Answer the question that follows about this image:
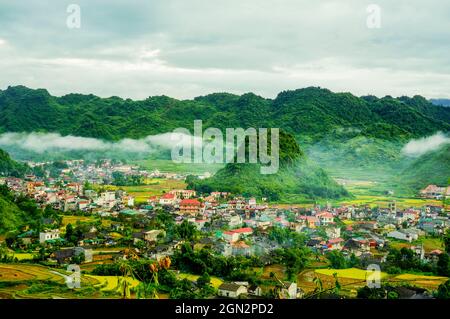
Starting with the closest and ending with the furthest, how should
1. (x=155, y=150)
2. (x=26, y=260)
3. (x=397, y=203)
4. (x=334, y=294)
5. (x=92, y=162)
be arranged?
(x=334, y=294) → (x=26, y=260) → (x=397, y=203) → (x=92, y=162) → (x=155, y=150)

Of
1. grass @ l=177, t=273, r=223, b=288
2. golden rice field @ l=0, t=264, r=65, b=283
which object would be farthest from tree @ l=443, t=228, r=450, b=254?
golden rice field @ l=0, t=264, r=65, b=283

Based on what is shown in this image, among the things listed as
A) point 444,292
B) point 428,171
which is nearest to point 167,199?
point 444,292

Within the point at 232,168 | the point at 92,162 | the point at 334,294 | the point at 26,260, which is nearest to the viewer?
the point at 334,294

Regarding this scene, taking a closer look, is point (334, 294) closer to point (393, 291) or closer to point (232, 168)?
point (393, 291)

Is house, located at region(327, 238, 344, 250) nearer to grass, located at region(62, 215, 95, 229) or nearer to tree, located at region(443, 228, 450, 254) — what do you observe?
tree, located at region(443, 228, 450, 254)

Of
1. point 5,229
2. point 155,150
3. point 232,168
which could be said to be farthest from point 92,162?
point 5,229
